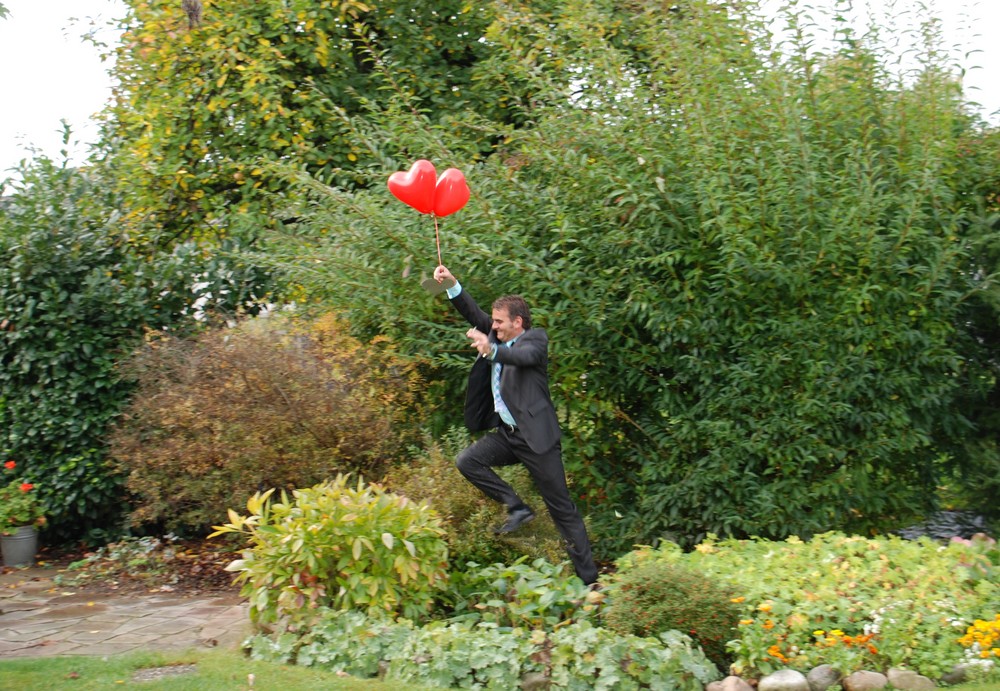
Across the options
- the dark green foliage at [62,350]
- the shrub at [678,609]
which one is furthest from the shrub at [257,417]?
the shrub at [678,609]

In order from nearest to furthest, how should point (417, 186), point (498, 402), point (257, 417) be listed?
point (417, 186)
point (498, 402)
point (257, 417)

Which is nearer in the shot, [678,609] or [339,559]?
[678,609]

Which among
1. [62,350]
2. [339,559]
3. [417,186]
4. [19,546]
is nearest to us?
[339,559]

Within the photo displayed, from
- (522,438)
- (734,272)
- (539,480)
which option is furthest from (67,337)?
(734,272)

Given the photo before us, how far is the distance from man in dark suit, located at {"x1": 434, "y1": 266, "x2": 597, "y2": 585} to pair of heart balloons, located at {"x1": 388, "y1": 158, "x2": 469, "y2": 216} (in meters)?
0.42

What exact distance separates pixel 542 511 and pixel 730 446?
1.39 m

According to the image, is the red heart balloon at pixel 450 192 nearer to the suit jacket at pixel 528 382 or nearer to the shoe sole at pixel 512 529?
the suit jacket at pixel 528 382

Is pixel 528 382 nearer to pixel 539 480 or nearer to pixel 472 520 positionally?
pixel 539 480

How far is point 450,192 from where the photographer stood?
624 cm

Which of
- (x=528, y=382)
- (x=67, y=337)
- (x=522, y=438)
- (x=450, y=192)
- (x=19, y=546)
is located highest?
(x=450, y=192)

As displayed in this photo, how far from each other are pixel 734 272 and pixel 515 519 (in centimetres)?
222

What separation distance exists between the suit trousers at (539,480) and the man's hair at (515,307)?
73cm

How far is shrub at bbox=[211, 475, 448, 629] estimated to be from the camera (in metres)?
5.70

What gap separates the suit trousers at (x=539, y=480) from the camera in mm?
6297
